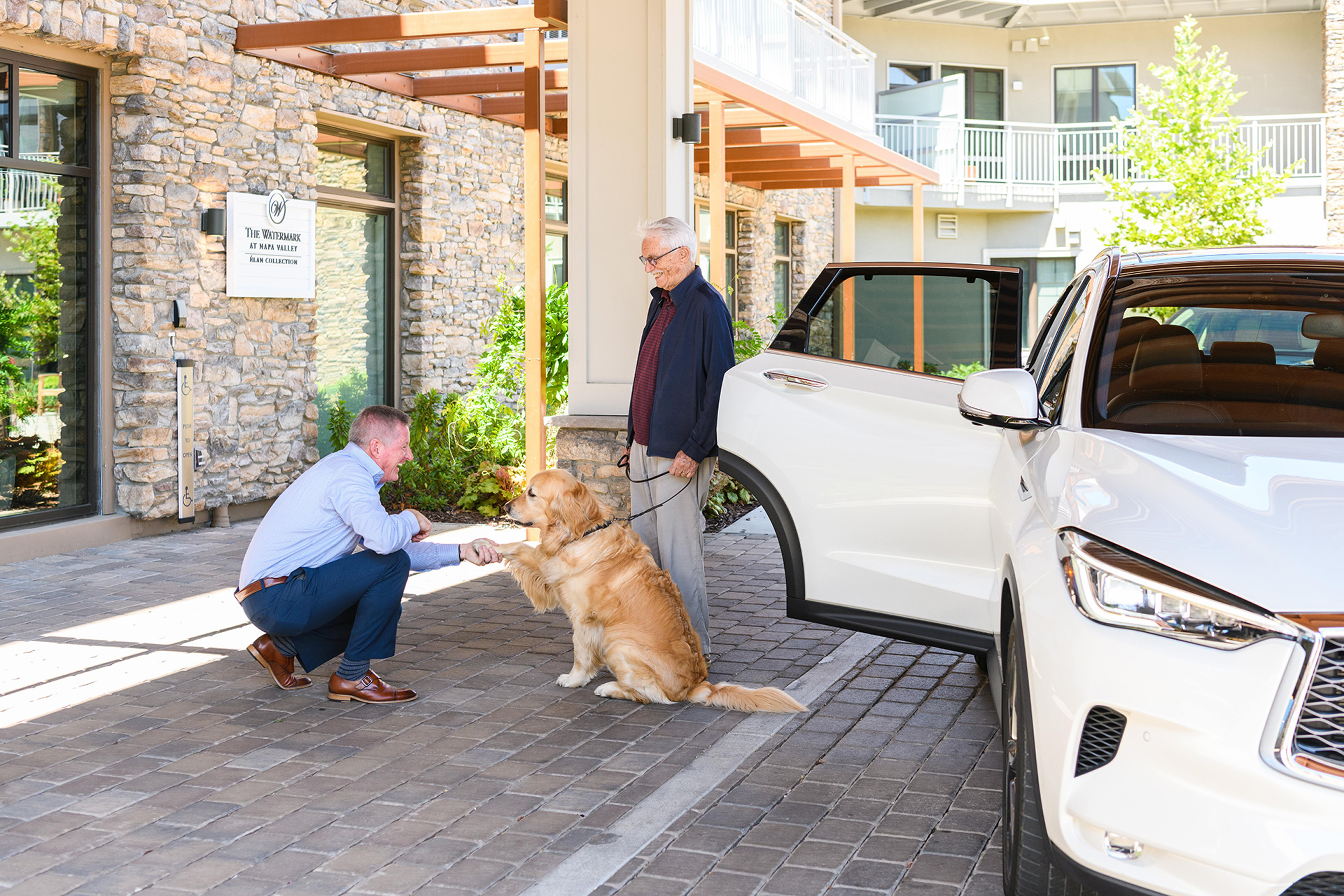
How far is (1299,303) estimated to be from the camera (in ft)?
13.2

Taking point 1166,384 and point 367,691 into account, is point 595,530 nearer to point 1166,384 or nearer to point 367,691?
point 367,691

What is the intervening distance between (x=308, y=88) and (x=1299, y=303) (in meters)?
9.13

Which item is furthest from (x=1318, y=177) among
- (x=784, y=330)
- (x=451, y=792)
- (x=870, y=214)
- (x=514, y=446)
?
(x=451, y=792)

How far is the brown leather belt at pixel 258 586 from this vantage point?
5254 mm

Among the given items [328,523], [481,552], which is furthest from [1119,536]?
[328,523]

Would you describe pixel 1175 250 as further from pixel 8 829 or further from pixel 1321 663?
pixel 8 829

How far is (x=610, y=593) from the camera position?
527 centimetres

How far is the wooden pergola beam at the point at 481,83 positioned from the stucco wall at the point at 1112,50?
1857 cm

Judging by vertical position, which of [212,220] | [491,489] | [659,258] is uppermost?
[212,220]

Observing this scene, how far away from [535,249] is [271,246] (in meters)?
2.70

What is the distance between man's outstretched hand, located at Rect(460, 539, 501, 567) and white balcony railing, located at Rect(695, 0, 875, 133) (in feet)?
24.5

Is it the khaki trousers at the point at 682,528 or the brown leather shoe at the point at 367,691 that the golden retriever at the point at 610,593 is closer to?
Answer: the khaki trousers at the point at 682,528

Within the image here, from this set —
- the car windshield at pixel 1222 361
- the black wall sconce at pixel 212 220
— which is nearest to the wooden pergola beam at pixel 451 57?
the black wall sconce at pixel 212 220

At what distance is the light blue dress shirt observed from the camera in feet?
17.1
